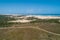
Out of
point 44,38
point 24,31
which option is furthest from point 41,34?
point 24,31

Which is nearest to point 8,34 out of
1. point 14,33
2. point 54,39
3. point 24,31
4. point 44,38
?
point 14,33

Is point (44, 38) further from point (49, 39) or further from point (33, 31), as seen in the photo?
point (33, 31)

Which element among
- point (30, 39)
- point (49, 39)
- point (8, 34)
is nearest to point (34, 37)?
point (30, 39)

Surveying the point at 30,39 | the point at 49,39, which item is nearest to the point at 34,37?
the point at 30,39

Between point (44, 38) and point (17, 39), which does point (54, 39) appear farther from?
point (17, 39)

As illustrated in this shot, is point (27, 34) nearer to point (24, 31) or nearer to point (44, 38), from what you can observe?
point (24, 31)

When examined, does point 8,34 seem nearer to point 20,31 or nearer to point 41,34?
point 20,31
